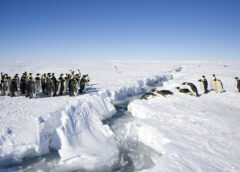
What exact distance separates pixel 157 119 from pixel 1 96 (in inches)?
283

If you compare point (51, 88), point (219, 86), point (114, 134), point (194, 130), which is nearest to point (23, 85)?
point (51, 88)

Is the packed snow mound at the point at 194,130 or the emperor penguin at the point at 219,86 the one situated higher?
the emperor penguin at the point at 219,86

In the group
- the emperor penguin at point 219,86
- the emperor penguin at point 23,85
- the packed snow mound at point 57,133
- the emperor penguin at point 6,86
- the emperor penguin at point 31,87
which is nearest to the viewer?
the packed snow mound at point 57,133

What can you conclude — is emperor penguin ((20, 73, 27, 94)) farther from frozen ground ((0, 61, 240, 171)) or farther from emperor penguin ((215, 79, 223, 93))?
emperor penguin ((215, 79, 223, 93))

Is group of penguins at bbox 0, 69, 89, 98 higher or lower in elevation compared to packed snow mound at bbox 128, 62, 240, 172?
higher

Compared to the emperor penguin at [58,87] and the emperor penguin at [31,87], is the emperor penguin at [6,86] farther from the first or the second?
the emperor penguin at [58,87]

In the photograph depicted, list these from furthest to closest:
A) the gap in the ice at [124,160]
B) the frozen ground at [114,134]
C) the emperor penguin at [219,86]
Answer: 1. the emperor penguin at [219,86]
2. the gap in the ice at [124,160]
3. the frozen ground at [114,134]

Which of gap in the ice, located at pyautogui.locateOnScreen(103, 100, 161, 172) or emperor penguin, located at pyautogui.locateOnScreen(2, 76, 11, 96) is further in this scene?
emperor penguin, located at pyautogui.locateOnScreen(2, 76, 11, 96)

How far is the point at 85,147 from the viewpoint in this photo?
4.68 m

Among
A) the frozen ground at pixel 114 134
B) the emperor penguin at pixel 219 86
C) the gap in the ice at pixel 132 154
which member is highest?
the emperor penguin at pixel 219 86

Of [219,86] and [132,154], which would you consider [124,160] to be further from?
[219,86]

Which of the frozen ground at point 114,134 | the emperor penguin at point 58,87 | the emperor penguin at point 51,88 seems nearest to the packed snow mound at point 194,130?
the frozen ground at point 114,134

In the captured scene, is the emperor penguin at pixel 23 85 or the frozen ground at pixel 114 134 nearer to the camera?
the frozen ground at pixel 114 134

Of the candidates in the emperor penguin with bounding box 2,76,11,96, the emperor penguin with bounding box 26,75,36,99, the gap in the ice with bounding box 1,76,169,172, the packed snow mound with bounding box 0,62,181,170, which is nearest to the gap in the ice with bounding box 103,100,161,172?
the gap in the ice with bounding box 1,76,169,172
